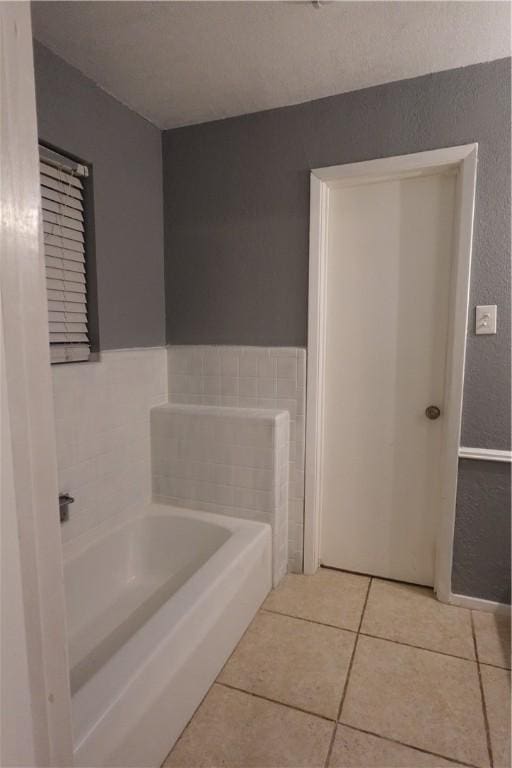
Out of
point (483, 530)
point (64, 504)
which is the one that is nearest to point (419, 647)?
point (483, 530)

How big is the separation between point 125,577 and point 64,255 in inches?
60.3

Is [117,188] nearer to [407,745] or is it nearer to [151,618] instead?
[151,618]


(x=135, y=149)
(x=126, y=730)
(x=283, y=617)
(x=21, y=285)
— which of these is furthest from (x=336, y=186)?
(x=126, y=730)

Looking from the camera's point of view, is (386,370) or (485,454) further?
(386,370)

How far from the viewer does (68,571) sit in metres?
1.59

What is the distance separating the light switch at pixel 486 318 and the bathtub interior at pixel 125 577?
1489mm

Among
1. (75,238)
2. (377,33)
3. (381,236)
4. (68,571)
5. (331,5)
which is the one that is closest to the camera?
(331,5)

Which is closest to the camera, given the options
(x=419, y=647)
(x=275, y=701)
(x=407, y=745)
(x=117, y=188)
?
(x=407, y=745)

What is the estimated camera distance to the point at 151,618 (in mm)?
1264

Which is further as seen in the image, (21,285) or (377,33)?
(377,33)

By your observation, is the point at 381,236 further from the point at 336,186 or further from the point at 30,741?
the point at 30,741

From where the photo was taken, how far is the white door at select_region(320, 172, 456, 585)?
72.9 inches

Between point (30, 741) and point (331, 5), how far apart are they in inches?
79.5

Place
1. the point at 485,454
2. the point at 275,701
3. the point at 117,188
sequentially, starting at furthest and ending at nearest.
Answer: the point at 117,188, the point at 485,454, the point at 275,701
